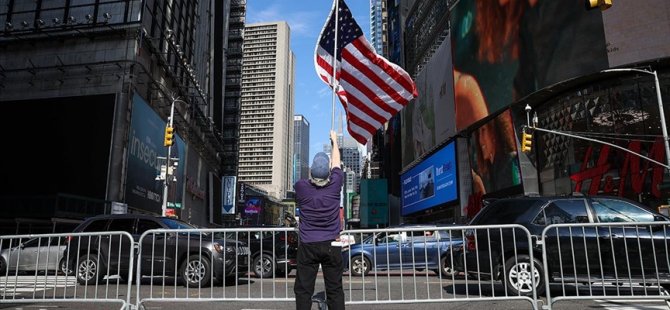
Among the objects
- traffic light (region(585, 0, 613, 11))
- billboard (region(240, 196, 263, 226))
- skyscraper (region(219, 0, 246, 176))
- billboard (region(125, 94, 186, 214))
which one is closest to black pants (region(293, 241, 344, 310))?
traffic light (region(585, 0, 613, 11))

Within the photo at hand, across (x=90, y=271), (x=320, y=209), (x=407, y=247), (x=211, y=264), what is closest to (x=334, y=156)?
(x=320, y=209)

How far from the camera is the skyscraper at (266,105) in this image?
152 meters

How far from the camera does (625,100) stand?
92.7 feet

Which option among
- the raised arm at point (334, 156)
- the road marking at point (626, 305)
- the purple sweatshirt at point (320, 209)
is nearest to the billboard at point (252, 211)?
the road marking at point (626, 305)

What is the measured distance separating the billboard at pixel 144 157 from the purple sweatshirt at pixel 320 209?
109 ft

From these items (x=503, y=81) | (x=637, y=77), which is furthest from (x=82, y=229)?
(x=503, y=81)

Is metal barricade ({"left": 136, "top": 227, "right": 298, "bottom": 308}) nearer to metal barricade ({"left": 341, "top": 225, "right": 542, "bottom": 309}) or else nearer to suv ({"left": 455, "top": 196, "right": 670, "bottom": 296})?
metal barricade ({"left": 341, "top": 225, "right": 542, "bottom": 309})

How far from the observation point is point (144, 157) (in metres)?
38.4

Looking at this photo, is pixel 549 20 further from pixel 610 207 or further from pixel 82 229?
pixel 82 229

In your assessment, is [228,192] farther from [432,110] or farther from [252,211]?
[432,110]

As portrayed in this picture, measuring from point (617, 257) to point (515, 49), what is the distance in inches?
1228

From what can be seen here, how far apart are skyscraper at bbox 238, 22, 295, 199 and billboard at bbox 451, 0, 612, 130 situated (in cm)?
10995

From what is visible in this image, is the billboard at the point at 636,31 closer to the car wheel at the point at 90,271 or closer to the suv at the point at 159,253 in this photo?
the suv at the point at 159,253

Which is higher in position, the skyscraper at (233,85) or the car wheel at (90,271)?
the skyscraper at (233,85)
